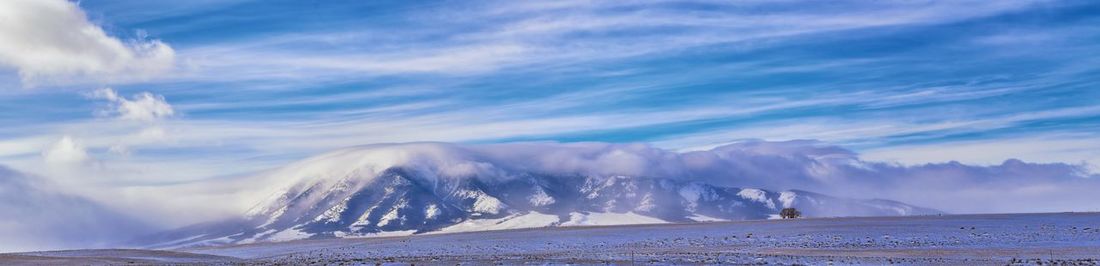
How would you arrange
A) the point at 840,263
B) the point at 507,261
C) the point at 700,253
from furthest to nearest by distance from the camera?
the point at 700,253 → the point at 507,261 → the point at 840,263

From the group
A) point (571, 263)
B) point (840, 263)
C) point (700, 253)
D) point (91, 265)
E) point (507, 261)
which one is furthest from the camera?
point (91, 265)

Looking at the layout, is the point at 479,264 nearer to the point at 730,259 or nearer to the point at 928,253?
the point at 730,259

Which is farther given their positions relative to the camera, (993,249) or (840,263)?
(993,249)

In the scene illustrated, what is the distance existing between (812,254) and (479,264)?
29.6 m

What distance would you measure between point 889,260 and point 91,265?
3114 inches

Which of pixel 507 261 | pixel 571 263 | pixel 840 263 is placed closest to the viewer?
pixel 840 263

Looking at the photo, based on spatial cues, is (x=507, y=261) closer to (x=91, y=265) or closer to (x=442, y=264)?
(x=442, y=264)

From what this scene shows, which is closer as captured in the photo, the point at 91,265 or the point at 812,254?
the point at 812,254

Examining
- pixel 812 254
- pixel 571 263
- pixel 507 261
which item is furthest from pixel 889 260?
pixel 507 261

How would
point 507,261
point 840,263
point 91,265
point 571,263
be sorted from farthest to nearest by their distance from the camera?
1. point 91,265
2. point 507,261
3. point 571,263
4. point 840,263

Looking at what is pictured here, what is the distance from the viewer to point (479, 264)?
8875 centimetres

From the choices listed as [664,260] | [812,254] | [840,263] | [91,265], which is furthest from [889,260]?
[91,265]

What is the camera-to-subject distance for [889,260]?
8225 cm

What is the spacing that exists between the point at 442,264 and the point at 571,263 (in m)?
11.2
